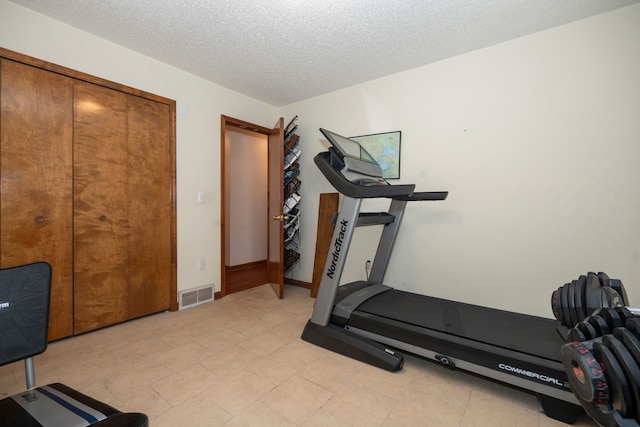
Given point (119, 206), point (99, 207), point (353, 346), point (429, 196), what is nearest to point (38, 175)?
point (99, 207)

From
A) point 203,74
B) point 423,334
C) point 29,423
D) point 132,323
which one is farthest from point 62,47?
point 423,334

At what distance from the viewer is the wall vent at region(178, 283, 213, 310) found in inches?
129

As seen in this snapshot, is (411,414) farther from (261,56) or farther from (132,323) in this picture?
(261,56)

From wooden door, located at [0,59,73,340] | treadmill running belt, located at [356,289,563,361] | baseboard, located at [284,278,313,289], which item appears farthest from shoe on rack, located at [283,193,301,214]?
wooden door, located at [0,59,73,340]

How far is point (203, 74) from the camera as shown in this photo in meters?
3.35

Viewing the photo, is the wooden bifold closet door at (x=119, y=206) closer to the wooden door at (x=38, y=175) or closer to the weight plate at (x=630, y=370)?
the wooden door at (x=38, y=175)

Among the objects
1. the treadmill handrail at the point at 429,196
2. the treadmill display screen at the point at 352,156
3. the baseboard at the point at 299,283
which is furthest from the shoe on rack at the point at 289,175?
the treadmill handrail at the point at 429,196

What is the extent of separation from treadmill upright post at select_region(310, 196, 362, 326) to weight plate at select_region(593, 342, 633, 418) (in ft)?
5.06

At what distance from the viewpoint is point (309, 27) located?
2.42 m

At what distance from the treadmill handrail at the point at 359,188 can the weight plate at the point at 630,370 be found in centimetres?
139

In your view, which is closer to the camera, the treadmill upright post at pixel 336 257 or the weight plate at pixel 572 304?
the weight plate at pixel 572 304

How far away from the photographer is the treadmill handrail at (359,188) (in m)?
2.15

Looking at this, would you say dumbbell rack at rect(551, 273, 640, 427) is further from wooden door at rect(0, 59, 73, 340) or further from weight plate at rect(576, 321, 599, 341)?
wooden door at rect(0, 59, 73, 340)

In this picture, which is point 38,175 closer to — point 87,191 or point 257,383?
point 87,191
